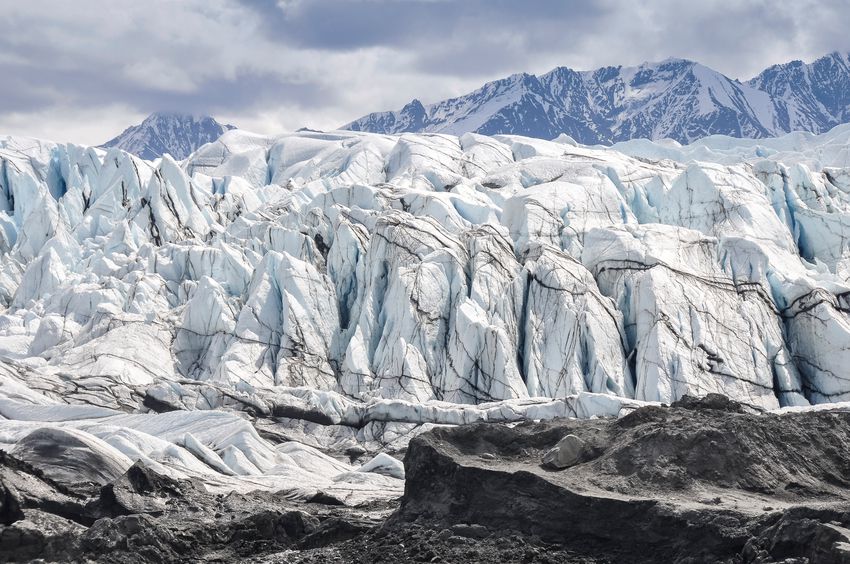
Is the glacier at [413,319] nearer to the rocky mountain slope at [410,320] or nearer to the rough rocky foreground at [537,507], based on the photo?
the rocky mountain slope at [410,320]

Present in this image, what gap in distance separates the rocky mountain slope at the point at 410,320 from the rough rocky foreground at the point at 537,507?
4.44m

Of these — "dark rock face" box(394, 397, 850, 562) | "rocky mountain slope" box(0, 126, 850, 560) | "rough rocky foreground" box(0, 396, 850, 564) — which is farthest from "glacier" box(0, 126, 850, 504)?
"dark rock face" box(394, 397, 850, 562)

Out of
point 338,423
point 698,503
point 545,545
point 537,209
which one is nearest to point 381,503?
point 545,545

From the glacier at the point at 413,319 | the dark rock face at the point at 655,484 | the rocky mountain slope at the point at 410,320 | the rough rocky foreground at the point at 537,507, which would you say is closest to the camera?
the dark rock face at the point at 655,484

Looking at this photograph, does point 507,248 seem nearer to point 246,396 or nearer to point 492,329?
point 492,329

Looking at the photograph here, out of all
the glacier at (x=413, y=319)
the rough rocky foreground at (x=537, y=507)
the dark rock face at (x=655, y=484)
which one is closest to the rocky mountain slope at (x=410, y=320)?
the glacier at (x=413, y=319)

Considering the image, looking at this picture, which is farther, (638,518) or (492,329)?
(492,329)

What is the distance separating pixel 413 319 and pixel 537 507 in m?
23.2

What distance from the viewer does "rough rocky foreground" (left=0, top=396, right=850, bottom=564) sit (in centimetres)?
1523

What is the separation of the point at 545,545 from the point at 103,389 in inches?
939

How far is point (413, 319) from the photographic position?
39750mm

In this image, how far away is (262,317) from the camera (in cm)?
4203

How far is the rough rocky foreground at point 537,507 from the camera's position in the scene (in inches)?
600

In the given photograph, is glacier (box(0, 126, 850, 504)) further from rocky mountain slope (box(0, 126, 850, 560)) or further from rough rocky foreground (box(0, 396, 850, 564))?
rough rocky foreground (box(0, 396, 850, 564))
